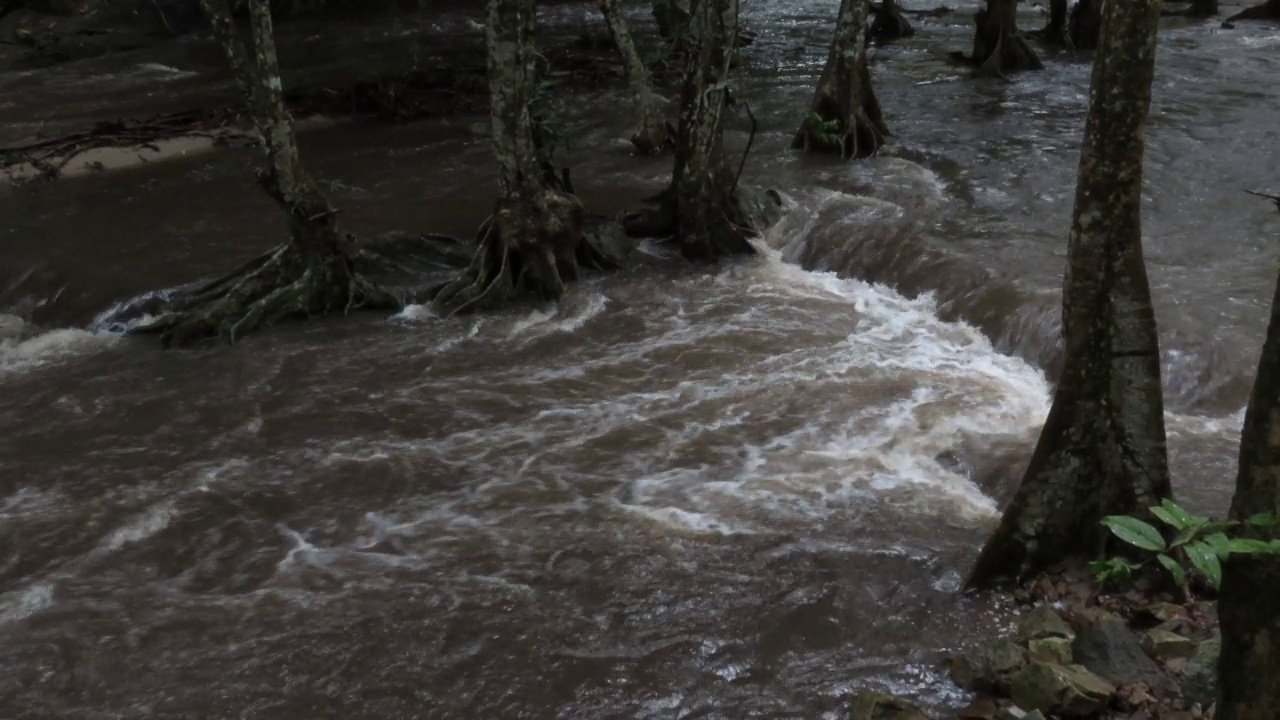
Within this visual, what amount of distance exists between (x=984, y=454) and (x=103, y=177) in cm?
1249

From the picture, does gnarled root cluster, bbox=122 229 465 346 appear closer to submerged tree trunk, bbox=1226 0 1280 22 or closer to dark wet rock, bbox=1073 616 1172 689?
dark wet rock, bbox=1073 616 1172 689

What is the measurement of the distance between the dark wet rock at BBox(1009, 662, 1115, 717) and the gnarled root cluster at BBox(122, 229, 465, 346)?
7.44m

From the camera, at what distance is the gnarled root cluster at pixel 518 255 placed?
10.4 m

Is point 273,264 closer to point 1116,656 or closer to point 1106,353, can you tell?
point 1106,353

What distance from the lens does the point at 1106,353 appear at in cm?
521

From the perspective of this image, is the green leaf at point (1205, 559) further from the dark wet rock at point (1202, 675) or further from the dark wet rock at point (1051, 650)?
the dark wet rock at point (1051, 650)

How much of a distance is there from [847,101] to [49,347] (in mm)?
9674

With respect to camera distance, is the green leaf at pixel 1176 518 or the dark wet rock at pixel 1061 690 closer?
the green leaf at pixel 1176 518

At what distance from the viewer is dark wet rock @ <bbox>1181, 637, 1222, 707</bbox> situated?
168 inches

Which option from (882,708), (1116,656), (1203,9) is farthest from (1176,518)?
(1203,9)

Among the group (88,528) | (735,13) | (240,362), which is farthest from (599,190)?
(88,528)

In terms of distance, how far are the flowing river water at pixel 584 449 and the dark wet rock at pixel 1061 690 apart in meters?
0.47

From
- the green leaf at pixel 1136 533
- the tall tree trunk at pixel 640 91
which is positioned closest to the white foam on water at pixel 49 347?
the tall tree trunk at pixel 640 91

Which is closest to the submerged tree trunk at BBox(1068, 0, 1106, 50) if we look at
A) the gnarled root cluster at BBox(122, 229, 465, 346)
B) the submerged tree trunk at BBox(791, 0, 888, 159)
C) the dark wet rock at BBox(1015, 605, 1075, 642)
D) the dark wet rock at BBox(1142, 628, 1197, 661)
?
the submerged tree trunk at BBox(791, 0, 888, 159)
